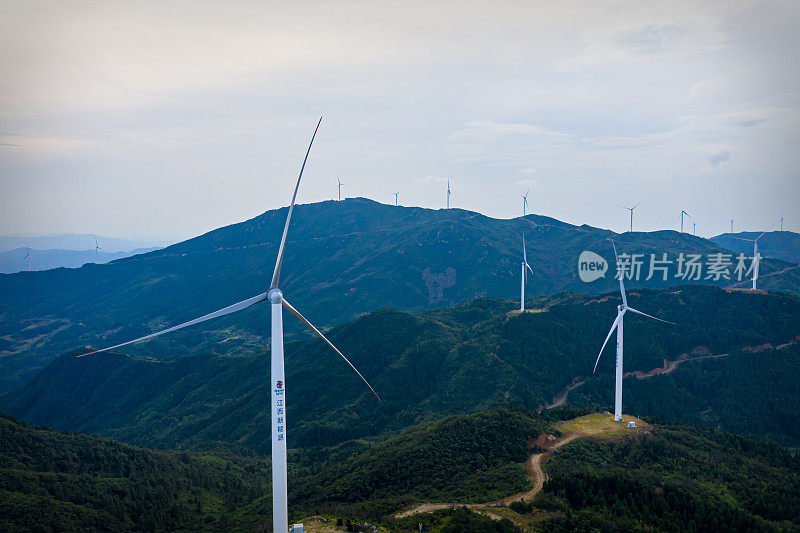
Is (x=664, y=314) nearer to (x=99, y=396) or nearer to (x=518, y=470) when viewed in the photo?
(x=518, y=470)

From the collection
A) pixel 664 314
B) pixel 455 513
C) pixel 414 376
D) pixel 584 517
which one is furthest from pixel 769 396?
pixel 455 513

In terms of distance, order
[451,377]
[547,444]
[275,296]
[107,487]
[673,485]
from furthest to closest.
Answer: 1. [451,377]
2. [547,444]
3. [107,487]
4. [673,485]
5. [275,296]

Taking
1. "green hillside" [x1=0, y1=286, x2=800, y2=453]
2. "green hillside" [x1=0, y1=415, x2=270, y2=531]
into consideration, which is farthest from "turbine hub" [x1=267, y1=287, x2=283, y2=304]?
"green hillside" [x1=0, y1=286, x2=800, y2=453]

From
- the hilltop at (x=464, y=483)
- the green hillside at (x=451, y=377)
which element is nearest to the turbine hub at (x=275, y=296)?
the hilltop at (x=464, y=483)

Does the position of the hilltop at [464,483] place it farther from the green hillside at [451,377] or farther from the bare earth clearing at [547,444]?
the green hillside at [451,377]

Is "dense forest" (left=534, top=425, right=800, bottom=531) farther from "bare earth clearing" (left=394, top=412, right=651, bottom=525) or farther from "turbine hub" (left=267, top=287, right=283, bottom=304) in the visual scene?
"turbine hub" (left=267, top=287, right=283, bottom=304)

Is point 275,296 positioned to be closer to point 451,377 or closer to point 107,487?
point 107,487

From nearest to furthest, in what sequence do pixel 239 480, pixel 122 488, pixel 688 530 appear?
pixel 688 530, pixel 122 488, pixel 239 480

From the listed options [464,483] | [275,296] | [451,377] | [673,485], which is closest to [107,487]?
[464,483]
